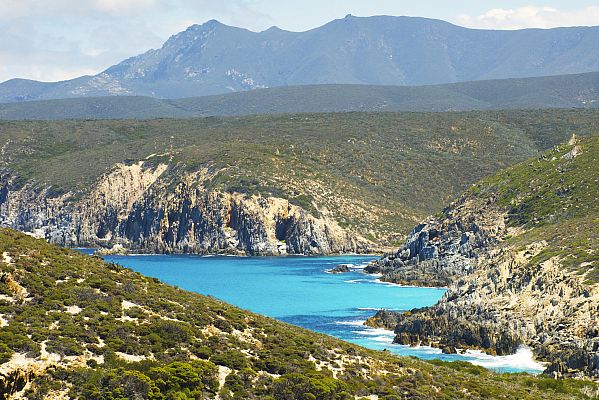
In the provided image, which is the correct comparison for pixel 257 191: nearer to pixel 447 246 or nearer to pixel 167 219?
pixel 167 219

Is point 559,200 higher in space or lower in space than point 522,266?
higher

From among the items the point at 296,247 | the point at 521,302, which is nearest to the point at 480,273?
the point at 521,302

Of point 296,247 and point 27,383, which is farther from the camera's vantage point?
point 296,247

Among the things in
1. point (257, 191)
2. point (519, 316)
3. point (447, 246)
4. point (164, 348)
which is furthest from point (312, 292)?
point (164, 348)

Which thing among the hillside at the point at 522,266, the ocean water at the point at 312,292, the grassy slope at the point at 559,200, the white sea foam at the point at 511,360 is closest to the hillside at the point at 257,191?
the ocean water at the point at 312,292

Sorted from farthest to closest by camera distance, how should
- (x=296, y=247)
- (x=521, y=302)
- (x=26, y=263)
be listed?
(x=296, y=247), (x=521, y=302), (x=26, y=263)

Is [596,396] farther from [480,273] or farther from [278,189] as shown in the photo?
[278,189]

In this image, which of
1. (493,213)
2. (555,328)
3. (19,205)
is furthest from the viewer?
(19,205)
